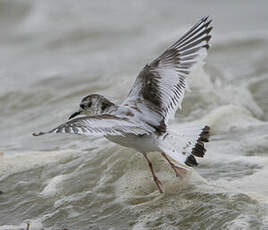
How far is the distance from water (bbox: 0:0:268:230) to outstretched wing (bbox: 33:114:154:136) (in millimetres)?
763

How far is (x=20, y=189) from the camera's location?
21.2 ft

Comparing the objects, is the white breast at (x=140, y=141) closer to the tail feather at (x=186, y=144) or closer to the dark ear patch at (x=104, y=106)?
the tail feather at (x=186, y=144)

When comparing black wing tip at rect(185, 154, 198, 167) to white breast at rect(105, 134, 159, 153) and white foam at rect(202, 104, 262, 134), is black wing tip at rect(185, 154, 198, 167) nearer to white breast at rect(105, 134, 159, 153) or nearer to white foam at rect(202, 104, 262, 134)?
white breast at rect(105, 134, 159, 153)

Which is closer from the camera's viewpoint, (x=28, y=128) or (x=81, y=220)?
(x=81, y=220)

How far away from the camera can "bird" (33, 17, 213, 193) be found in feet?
17.0

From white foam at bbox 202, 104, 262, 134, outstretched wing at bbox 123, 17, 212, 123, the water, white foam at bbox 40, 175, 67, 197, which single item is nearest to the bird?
outstretched wing at bbox 123, 17, 212, 123

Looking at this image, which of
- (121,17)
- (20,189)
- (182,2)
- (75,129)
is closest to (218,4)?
(182,2)

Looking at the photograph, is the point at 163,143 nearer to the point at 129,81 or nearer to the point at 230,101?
the point at 230,101

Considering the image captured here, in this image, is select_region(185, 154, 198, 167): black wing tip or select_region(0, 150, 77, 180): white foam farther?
select_region(0, 150, 77, 180): white foam

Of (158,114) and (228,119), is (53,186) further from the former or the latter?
(228,119)

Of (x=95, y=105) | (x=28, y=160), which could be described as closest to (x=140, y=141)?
(x=95, y=105)

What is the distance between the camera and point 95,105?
6461mm

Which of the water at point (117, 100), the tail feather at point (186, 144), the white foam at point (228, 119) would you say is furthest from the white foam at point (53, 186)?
the white foam at point (228, 119)

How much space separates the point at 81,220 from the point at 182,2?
1305 cm
